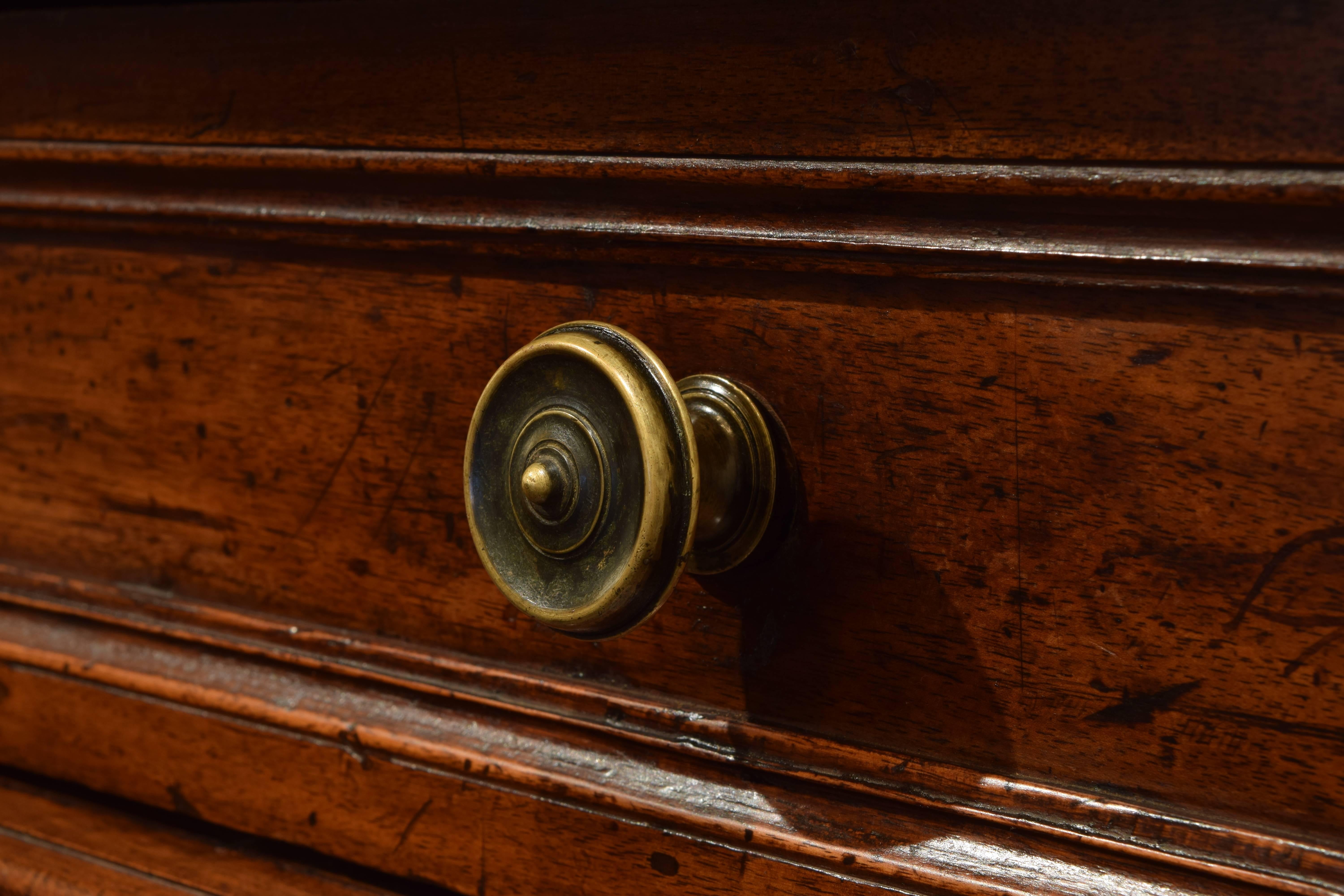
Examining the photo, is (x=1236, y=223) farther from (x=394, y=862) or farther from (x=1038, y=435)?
(x=394, y=862)

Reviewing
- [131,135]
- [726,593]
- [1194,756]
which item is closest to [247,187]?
[131,135]

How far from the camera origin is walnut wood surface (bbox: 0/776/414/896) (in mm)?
683

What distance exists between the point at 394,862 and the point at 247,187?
0.42m

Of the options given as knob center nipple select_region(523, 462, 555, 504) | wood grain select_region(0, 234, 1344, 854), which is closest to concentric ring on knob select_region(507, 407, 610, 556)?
knob center nipple select_region(523, 462, 555, 504)

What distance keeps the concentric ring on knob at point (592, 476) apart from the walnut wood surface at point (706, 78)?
143 millimetres

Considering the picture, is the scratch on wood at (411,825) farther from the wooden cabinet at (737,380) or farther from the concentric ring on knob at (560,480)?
the concentric ring on knob at (560,480)

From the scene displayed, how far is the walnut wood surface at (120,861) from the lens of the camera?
0.68 meters

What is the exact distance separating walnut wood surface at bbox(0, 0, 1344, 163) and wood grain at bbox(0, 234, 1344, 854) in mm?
66

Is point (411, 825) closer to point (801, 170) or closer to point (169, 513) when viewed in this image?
point (169, 513)

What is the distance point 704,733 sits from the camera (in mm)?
558

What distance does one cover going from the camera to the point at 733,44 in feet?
1.65

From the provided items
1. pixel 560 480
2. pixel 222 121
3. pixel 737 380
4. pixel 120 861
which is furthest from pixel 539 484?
pixel 120 861

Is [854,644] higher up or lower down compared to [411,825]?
higher up

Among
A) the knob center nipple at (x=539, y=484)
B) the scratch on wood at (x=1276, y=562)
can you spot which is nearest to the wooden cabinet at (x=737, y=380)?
the scratch on wood at (x=1276, y=562)
